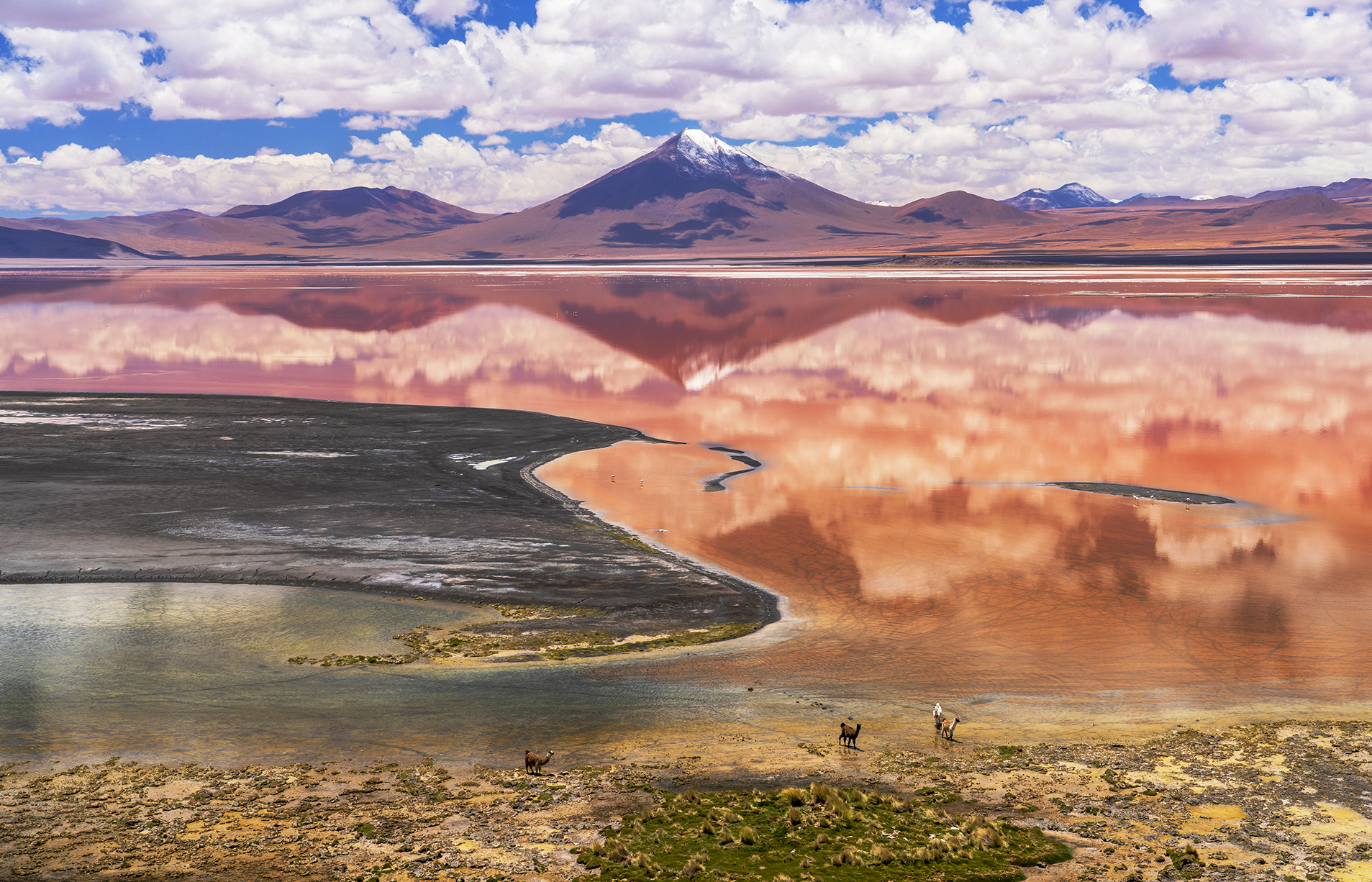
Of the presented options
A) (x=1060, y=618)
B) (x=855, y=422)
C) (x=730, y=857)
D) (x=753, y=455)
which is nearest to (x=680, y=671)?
(x=730, y=857)

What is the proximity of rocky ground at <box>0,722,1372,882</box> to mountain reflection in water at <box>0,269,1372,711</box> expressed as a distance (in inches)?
105

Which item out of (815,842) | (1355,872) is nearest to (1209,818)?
(1355,872)

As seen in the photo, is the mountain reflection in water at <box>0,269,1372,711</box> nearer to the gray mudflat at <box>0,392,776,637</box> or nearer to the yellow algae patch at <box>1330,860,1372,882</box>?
the gray mudflat at <box>0,392,776,637</box>

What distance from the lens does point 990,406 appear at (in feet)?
160

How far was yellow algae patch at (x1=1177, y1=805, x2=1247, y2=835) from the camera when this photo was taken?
13023 millimetres

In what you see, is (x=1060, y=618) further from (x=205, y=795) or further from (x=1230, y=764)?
(x=205, y=795)

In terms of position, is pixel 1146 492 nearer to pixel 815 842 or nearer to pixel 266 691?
pixel 815 842

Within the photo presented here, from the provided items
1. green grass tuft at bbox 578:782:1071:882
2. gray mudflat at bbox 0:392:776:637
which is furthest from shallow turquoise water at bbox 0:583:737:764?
green grass tuft at bbox 578:782:1071:882

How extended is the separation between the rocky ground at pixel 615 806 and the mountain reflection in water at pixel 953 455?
2.66 m

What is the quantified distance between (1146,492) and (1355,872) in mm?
21425

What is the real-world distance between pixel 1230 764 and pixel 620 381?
44752mm

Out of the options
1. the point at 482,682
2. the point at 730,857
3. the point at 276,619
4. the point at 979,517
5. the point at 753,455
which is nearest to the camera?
the point at 730,857

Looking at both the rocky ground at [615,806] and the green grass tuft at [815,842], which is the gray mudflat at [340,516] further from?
the green grass tuft at [815,842]

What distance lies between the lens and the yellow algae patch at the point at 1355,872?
11.8 metres
